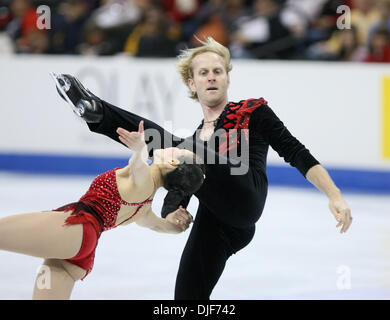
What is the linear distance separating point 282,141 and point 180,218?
2.06ft

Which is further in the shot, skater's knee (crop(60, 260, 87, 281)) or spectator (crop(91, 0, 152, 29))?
spectator (crop(91, 0, 152, 29))

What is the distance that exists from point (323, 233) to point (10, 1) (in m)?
6.04

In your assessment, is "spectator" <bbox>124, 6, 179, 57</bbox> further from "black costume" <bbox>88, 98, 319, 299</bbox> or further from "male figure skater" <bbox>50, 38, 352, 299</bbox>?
"black costume" <bbox>88, 98, 319, 299</bbox>

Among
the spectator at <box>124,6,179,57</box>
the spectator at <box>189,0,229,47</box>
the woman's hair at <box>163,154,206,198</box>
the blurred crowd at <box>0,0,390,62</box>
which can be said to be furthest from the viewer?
the spectator at <box>189,0,229,47</box>

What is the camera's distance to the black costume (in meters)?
3.46

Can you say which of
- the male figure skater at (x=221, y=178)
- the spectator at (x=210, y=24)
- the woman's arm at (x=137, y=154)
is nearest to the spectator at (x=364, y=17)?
the spectator at (x=210, y=24)

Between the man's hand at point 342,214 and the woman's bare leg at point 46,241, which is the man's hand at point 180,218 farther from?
the man's hand at point 342,214

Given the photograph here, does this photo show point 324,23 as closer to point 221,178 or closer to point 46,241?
point 221,178

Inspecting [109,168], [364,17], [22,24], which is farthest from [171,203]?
[22,24]

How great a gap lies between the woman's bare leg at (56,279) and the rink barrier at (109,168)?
16.3 feet

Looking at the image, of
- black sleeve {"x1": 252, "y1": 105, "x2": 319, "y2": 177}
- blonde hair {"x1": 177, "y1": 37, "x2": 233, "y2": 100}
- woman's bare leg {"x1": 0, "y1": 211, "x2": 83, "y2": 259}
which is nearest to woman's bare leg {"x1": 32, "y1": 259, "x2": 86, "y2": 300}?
woman's bare leg {"x1": 0, "y1": 211, "x2": 83, "y2": 259}

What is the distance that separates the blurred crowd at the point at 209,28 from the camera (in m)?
8.05
